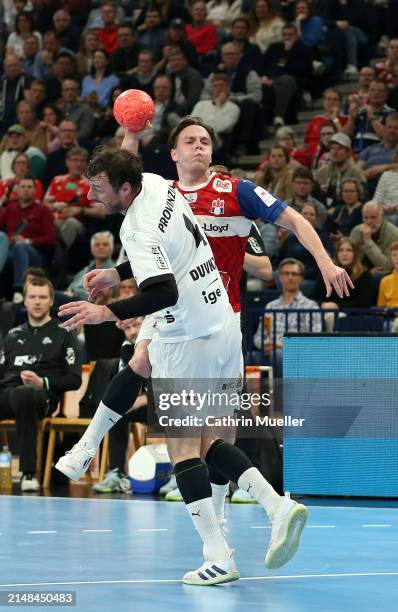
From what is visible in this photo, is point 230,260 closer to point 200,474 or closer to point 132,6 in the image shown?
point 200,474

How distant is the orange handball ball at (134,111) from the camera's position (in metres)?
7.06

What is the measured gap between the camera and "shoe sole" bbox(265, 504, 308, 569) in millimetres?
5887

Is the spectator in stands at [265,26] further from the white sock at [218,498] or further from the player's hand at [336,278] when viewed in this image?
the player's hand at [336,278]

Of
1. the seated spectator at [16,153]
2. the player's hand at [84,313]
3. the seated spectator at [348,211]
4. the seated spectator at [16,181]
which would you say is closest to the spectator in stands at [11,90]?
the seated spectator at [16,153]

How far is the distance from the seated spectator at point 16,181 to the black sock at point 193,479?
1050cm

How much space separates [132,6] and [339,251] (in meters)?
9.64

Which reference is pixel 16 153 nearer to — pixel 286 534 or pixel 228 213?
pixel 228 213

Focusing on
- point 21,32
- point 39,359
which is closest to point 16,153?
point 21,32

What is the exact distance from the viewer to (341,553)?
7238mm

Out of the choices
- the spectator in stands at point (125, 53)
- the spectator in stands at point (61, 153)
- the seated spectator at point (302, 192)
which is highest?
the spectator in stands at point (125, 53)

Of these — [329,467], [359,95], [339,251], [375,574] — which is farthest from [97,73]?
[375,574]

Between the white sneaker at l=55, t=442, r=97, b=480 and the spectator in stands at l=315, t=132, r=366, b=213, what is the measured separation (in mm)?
8048

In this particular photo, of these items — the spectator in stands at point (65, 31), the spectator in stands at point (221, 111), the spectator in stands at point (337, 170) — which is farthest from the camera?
the spectator in stands at point (65, 31)

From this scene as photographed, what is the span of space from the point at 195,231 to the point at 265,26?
12.6m
